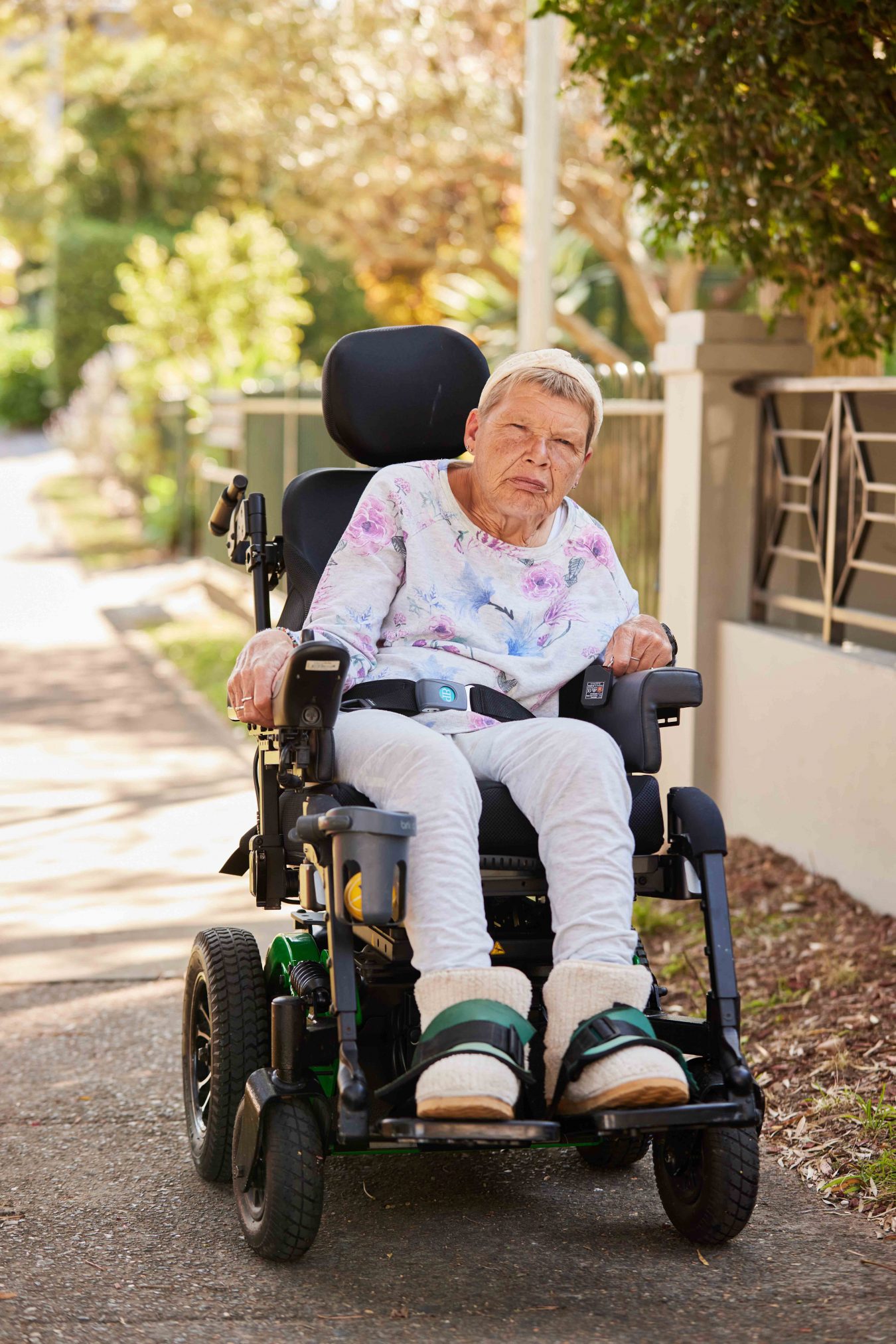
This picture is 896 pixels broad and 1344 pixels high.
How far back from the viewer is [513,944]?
3150mm

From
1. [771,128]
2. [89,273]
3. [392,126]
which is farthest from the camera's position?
[89,273]

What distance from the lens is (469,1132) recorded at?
2709mm

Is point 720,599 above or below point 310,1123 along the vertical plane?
above

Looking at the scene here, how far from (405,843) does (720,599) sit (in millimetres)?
3604

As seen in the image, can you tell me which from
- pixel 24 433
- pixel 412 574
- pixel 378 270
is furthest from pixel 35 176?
pixel 412 574

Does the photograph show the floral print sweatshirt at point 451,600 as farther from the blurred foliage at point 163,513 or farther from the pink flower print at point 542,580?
the blurred foliage at point 163,513

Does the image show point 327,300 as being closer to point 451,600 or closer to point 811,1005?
point 811,1005

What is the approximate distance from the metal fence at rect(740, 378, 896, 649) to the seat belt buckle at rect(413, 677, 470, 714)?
2284mm

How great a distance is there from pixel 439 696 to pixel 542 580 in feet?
1.25

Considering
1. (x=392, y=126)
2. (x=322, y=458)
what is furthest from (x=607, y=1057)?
(x=392, y=126)

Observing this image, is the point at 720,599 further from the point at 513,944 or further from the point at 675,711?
the point at 513,944

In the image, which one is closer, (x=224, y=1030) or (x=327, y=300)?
(x=224, y=1030)

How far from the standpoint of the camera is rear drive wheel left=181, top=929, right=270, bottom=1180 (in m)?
3.35

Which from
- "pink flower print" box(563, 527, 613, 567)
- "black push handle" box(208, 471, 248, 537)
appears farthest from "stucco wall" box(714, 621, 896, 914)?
"black push handle" box(208, 471, 248, 537)
